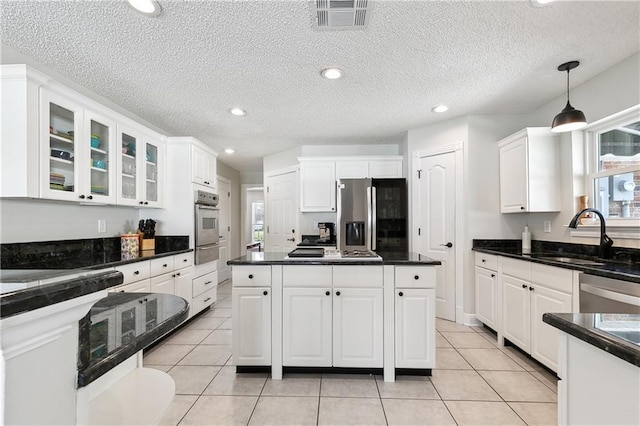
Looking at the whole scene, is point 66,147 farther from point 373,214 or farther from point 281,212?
point 373,214

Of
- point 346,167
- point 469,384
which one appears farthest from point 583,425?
point 346,167

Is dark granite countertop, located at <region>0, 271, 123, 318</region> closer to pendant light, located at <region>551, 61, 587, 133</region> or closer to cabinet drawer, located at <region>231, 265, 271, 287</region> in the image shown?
cabinet drawer, located at <region>231, 265, 271, 287</region>

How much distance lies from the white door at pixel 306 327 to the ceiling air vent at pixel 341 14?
6.09 feet

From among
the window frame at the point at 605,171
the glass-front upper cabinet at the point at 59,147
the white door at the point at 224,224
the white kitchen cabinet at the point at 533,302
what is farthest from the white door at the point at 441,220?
the white door at the point at 224,224

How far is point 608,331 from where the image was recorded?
73 cm

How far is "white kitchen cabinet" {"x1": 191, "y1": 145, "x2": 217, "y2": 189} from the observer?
3.64 m

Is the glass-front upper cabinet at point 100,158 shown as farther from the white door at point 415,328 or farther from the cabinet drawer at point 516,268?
the cabinet drawer at point 516,268

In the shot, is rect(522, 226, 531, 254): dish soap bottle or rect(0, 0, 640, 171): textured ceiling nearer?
rect(0, 0, 640, 171): textured ceiling

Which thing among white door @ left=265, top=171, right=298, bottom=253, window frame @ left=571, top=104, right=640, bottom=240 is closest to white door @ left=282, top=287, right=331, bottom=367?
window frame @ left=571, top=104, right=640, bottom=240

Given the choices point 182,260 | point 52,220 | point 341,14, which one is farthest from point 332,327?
point 52,220

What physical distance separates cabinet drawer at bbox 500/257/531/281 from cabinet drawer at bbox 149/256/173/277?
3445mm

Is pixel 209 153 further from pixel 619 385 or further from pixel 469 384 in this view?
pixel 619 385

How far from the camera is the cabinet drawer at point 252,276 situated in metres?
2.23

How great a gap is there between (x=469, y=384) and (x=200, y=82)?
11.1ft
